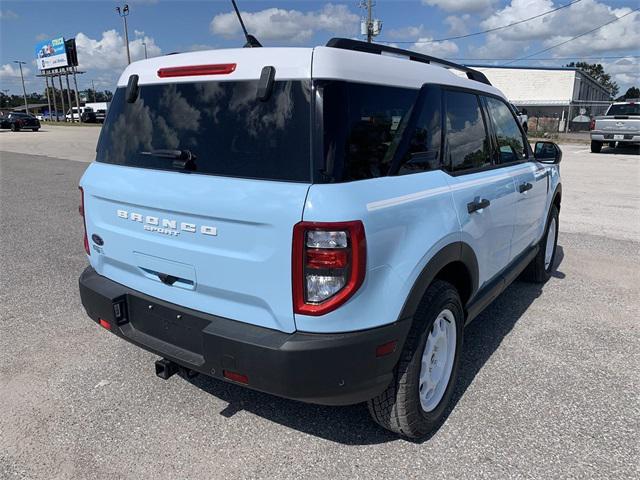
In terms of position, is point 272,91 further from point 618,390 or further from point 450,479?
point 618,390

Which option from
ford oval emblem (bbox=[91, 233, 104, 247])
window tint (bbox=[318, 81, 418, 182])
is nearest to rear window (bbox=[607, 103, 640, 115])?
window tint (bbox=[318, 81, 418, 182])

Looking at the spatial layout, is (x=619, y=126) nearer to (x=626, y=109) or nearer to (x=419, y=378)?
(x=626, y=109)

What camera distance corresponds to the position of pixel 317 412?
9.44 ft

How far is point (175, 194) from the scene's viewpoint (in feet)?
7.52

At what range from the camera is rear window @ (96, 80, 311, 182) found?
207 centimetres

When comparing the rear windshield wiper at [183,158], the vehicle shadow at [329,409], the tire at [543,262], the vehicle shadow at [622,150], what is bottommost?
the vehicle shadow at [622,150]

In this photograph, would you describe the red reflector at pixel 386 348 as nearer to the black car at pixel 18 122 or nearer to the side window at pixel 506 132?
the side window at pixel 506 132

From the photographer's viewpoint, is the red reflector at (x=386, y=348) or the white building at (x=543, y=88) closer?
the red reflector at (x=386, y=348)

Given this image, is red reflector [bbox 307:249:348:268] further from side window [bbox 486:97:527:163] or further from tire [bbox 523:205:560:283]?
tire [bbox 523:205:560:283]

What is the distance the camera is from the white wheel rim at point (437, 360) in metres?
2.61

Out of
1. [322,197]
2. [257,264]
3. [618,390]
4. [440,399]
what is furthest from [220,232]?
[618,390]

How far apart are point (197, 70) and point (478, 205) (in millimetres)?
1696

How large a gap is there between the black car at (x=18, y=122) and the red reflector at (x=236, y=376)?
139ft

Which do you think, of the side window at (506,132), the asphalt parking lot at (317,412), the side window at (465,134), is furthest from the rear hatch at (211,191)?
the side window at (506,132)
